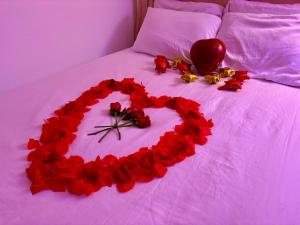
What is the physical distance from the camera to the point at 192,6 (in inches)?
81.9

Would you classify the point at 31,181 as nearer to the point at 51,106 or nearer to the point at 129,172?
the point at 129,172

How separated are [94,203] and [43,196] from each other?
15 cm

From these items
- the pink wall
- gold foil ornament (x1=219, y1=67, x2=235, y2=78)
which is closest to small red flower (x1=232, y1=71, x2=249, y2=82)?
gold foil ornament (x1=219, y1=67, x2=235, y2=78)

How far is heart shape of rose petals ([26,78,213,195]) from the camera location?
2.68ft

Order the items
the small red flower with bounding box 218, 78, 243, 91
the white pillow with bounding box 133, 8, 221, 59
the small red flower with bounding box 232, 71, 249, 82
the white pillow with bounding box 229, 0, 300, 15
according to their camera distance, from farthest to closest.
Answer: the white pillow with bounding box 133, 8, 221, 59, the white pillow with bounding box 229, 0, 300, 15, the small red flower with bounding box 232, 71, 249, 82, the small red flower with bounding box 218, 78, 243, 91

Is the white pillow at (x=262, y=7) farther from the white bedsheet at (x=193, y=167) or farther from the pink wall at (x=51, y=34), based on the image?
the pink wall at (x=51, y=34)

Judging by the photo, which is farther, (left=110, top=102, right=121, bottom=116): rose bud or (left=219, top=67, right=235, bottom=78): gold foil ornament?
(left=219, top=67, right=235, bottom=78): gold foil ornament

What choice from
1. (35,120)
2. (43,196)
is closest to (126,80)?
(35,120)

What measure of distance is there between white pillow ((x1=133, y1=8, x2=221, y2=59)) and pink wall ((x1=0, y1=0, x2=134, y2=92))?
39 cm

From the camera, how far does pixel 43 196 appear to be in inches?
30.5

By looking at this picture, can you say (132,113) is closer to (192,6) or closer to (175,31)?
(175,31)

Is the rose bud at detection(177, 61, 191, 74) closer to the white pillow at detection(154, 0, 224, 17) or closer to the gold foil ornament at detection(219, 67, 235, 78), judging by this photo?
the gold foil ornament at detection(219, 67, 235, 78)

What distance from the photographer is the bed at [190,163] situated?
0.72 metres

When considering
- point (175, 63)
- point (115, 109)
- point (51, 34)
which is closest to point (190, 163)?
point (115, 109)
